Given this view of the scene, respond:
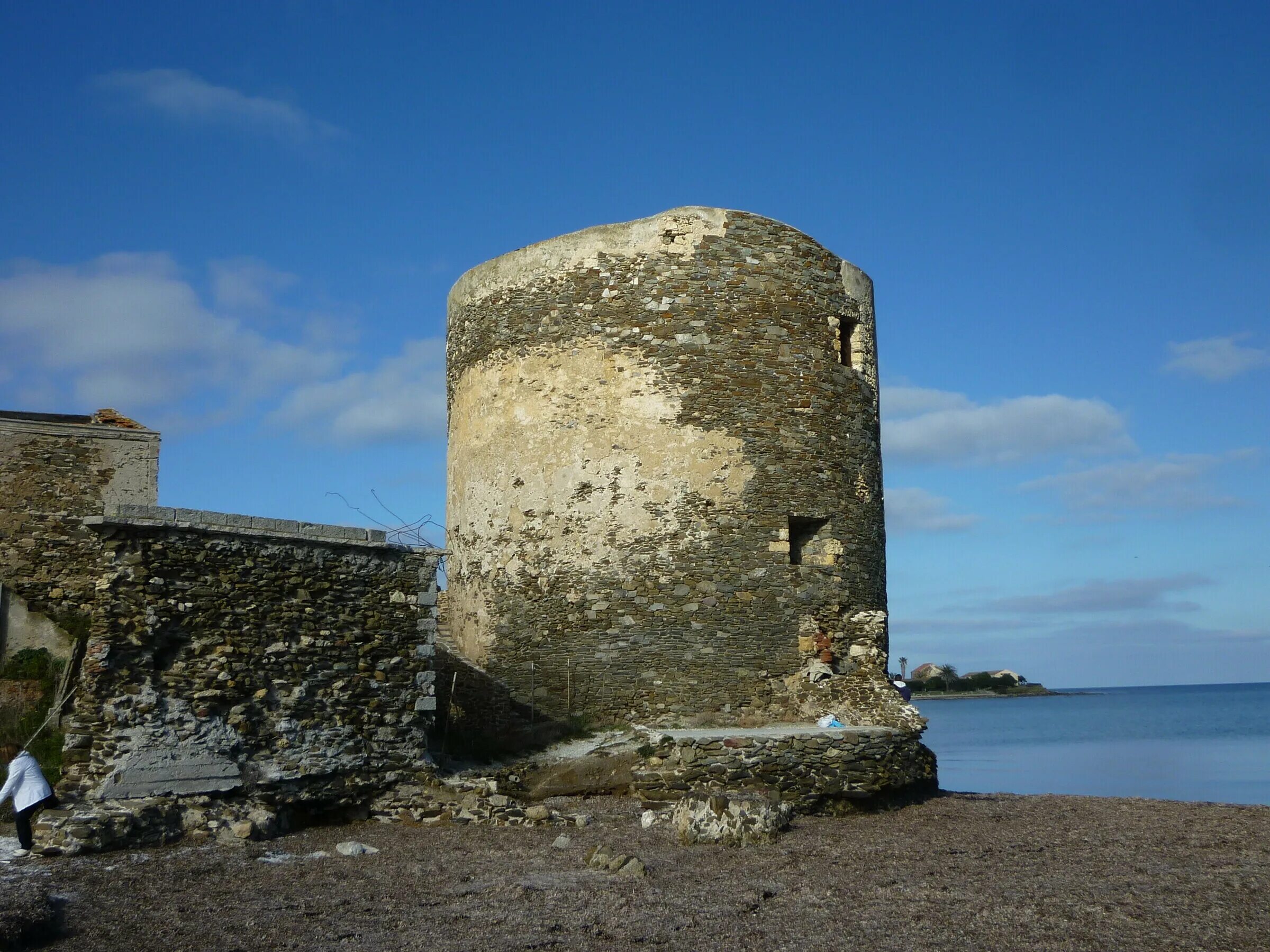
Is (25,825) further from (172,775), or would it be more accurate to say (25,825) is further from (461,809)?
(461,809)

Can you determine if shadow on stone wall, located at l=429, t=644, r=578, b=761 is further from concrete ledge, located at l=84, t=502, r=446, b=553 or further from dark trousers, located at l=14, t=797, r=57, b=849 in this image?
dark trousers, located at l=14, t=797, r=57, b=849

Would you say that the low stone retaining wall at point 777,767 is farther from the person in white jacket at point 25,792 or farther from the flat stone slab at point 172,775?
the person in white jacket at point 25,792

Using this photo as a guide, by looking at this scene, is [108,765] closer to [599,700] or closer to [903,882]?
[599,700]

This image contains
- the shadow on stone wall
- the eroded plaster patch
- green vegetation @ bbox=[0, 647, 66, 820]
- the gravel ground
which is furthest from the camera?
the eroded plaster patch

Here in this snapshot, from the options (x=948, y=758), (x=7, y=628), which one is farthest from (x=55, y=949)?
(x=948, y=758)

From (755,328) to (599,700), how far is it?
16.3 ft

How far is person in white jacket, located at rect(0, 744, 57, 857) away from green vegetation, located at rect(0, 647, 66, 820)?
0.92m

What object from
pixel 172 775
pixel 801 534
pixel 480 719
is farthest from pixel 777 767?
pixel 172 775

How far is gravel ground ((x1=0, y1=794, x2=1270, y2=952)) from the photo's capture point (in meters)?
7.02

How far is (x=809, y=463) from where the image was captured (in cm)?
1454

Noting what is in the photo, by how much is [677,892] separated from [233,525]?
539 cm

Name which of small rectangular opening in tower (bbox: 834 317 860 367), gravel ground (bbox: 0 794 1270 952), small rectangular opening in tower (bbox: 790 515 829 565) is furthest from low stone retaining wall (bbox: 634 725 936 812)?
small rectangular opening in tower (bbox: 834 317 860 367)

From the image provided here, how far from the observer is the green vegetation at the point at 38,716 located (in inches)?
416

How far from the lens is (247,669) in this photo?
10.8 metres
